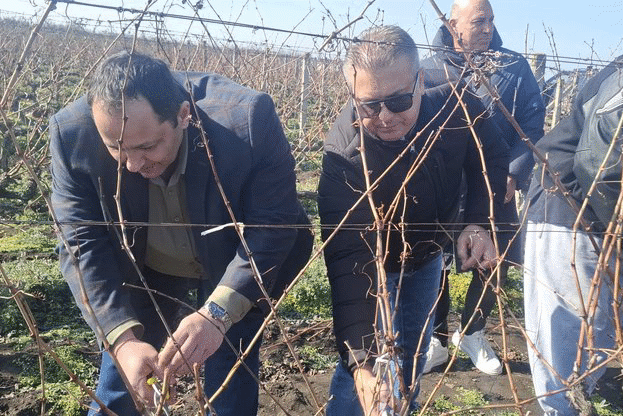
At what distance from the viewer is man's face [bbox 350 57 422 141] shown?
6.40 feet

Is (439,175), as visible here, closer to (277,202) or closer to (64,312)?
(277,202)

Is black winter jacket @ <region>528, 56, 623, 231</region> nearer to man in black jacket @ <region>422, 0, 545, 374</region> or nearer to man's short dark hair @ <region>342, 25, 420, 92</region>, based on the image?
man's short dark hair @ <region>342, 25, 420, 92</region>

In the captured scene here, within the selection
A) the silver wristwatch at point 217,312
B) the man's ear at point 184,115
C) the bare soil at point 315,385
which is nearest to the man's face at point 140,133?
the man's ear at point 184,115

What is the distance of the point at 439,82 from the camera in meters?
2.51

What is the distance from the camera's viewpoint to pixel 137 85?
5.62ft

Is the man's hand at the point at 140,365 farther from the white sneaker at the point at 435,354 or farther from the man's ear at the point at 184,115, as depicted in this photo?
the white sneaker at the point at 435,354

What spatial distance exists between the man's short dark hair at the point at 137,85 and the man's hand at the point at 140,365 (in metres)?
0.64

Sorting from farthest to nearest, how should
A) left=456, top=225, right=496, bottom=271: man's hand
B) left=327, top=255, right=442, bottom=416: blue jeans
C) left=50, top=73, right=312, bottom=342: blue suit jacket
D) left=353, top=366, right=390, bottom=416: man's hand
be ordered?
left=327, top=255, right=442, bottom=416: blue jeans < left=456, top=225, right=496, bottom=271: man's hand < left=50, top=73, right=312, bottom=342: blue suit jacket < left=353, top=366, right=390, bottom=416: man's hand

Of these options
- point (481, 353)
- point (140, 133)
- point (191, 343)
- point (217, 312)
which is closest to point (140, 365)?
point (191, 343)

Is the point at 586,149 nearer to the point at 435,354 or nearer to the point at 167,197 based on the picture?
the point at 167,197

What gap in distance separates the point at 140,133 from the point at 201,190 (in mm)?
316

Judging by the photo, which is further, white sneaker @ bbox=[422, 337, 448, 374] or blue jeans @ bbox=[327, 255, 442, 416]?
white sneaker @ bbox=[422, 337, 448, 374]

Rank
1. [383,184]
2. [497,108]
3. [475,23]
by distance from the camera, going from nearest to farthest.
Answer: [383,184], [475,23], [497,108]

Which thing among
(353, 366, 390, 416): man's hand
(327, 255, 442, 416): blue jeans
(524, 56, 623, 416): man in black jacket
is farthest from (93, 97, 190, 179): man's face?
(524, 56, 623, 416): man in black jacket
